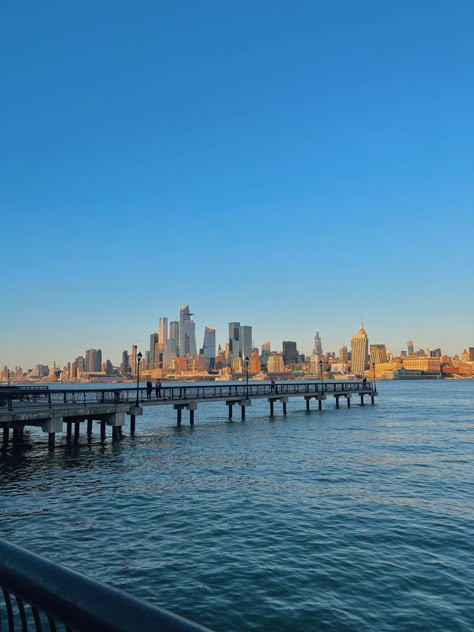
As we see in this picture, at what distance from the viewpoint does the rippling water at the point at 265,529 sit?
44.8 ft

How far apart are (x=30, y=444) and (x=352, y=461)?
2796 centimetres

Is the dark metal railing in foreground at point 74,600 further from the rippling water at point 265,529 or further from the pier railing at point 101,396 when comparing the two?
the pier railing at point 101,396

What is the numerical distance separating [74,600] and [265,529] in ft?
61.9

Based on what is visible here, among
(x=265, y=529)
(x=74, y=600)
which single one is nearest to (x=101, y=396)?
(x=265, y=529)

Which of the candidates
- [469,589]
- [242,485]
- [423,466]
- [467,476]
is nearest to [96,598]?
[469,589]

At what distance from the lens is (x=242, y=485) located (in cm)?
2738

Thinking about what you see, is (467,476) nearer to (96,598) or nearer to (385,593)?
(385,593)

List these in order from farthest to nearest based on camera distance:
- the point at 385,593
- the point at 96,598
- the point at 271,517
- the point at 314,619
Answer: the point at 271,517
the point at 385,593
the point at 314,619
the point at 96,598

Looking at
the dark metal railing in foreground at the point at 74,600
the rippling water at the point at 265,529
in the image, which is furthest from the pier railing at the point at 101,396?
the dark metal railing in foreground at the point at 74,600

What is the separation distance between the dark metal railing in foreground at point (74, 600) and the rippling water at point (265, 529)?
11.6 metres

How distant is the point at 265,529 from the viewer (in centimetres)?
1978

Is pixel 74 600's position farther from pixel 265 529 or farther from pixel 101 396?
pixel 101 396

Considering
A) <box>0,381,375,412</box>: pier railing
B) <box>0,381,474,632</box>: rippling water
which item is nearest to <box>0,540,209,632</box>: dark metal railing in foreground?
<box>0,381,474,632</box>: rippling water

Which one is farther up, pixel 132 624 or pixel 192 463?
pixel 132 624
